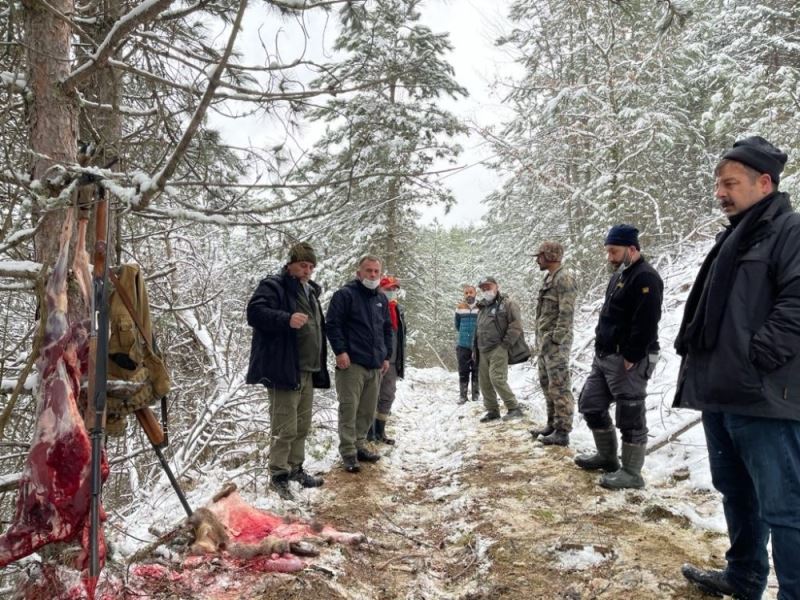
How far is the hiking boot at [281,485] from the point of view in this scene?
15.0 feet

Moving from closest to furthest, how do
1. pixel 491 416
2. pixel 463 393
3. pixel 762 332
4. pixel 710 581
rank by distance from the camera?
pixel 762 332 < pixel 710 581 < pixel 491 416 < pixel 463 393

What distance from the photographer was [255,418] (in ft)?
19.6

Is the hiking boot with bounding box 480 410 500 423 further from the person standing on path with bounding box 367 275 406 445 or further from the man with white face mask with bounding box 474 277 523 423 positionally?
the person standing on path with bounding box 367 275 406 445

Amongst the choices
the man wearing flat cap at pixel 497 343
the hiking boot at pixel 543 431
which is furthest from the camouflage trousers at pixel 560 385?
the man wearing flat cap at pixel 497 343

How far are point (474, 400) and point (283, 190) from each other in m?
8.86

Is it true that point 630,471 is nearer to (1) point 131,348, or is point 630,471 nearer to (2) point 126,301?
(1) point 131,348

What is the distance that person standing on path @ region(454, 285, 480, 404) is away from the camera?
10664mm

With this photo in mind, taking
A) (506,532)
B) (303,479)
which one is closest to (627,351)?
(506,532)

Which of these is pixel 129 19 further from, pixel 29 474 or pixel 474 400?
pixel 474 400

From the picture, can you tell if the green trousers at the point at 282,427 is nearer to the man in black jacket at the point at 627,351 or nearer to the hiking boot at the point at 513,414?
the man in black jacket at the point at 627,351

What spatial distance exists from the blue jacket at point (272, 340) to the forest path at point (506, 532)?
125 centimetres

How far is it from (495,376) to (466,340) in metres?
2.98

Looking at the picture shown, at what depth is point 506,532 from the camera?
3805 mm

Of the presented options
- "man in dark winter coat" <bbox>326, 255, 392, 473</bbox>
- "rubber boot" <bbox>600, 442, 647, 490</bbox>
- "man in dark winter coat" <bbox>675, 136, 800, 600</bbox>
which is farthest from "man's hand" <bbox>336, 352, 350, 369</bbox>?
"man in dark winter coat" <bbox>675, 136, 800, 600</bbox>
